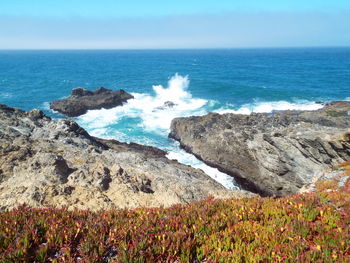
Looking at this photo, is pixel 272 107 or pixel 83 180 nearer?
pixel 83 180

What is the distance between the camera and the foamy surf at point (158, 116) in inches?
1415

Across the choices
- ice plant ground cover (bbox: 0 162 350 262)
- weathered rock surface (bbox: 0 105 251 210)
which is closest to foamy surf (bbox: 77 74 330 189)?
weathered rock surface (bbox: 0 105 251 210)

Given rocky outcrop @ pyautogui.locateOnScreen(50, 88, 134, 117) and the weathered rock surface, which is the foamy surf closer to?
rocky outcrop @ pyautogui.locateOnScreen(50, 88, 134, 117)

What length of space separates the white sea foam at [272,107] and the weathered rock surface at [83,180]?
128 ft

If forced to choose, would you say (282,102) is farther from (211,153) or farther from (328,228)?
(328,228)

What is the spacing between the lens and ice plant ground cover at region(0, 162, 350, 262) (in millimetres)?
5230

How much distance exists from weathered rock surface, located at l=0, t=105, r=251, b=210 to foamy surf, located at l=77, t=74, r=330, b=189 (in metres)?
12.3

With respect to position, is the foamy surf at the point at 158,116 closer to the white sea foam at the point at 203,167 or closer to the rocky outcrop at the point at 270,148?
the white sea foam at the point at 203,167

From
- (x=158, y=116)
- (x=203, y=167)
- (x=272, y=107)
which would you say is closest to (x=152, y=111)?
(x=158, y=116)

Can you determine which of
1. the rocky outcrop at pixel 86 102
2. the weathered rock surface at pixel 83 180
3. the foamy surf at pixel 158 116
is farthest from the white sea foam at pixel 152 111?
the weathered rock surface at pixel 83 180

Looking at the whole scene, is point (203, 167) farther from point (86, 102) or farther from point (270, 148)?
point (86, 102)

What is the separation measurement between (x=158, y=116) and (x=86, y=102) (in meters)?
16.2

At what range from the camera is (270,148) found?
2564 centimetres

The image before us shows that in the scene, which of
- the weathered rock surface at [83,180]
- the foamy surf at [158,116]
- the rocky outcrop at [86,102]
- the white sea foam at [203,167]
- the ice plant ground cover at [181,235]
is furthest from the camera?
the rocky outcrop at [86,102]
